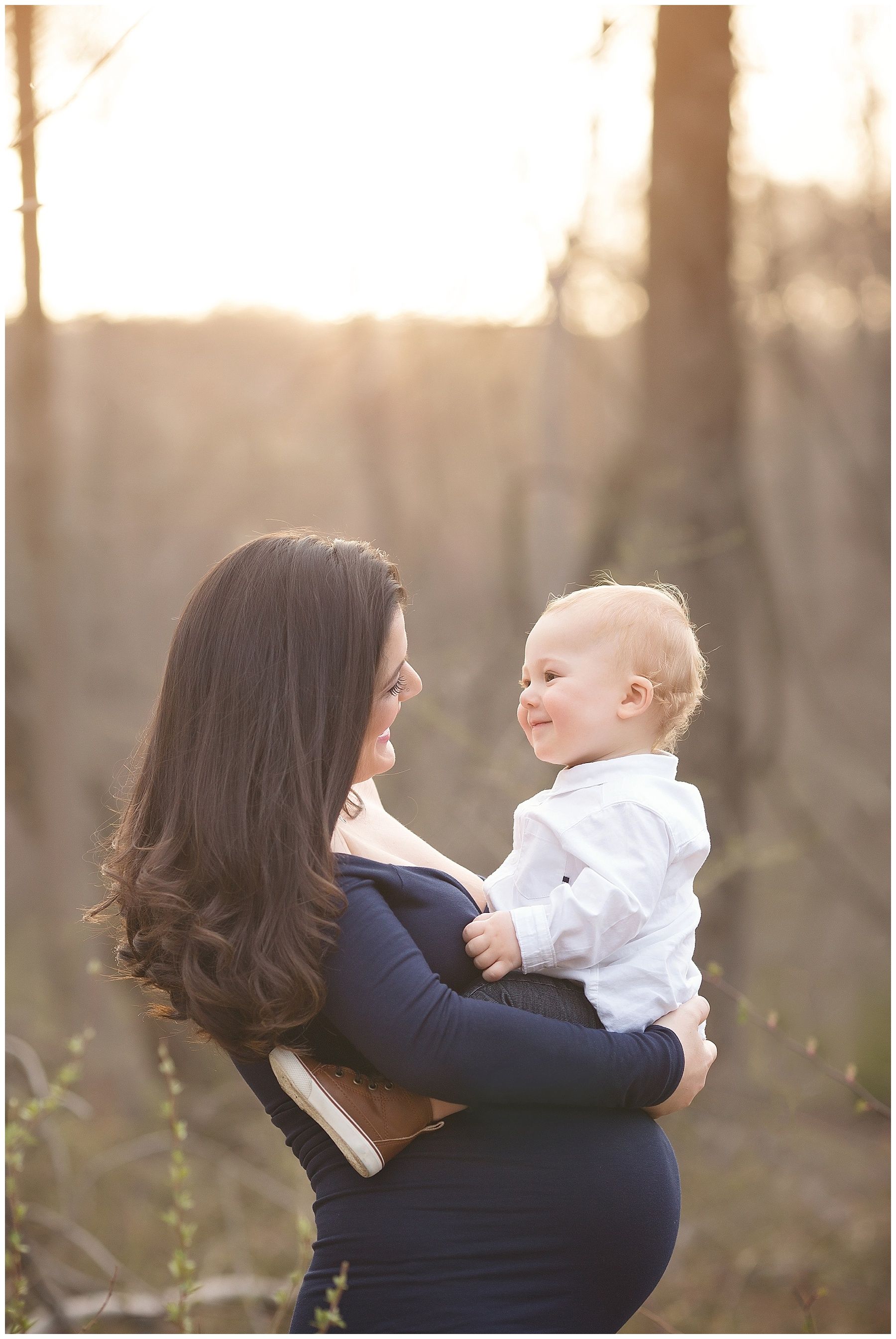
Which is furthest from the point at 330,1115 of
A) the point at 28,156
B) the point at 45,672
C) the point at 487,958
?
the point at 45,672

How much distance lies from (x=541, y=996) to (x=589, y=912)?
5.6 inches

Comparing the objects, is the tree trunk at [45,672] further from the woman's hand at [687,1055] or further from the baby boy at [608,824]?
the woman's hand at [687,1055]

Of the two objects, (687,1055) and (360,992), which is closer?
(360,992)

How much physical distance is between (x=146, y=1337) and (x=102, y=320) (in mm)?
4614

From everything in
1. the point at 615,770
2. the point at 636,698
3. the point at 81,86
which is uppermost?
the point at 81,86

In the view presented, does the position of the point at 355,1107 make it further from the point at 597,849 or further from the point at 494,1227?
the point at 597,849

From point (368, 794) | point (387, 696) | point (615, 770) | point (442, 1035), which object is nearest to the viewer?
point (442, 1035)

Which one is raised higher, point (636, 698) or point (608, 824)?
point (636, 698)

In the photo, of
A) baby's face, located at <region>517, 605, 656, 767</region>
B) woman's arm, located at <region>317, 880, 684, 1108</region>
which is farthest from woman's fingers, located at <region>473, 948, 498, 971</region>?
baby's face, located at <region>517, 605, 656, 767</region>

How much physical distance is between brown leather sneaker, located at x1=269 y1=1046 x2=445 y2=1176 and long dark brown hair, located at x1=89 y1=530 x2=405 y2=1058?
6 cm

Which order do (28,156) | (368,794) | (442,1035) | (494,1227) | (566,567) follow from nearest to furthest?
1. (442,1035)
2. (494,1227)
3. (368,794)
4. (28,156)
5. (566,567)

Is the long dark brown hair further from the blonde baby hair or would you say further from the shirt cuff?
the blonde baby hair

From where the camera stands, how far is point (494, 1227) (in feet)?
A: 4.97

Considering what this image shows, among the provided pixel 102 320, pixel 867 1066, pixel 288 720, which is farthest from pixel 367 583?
pixel 867 1066
